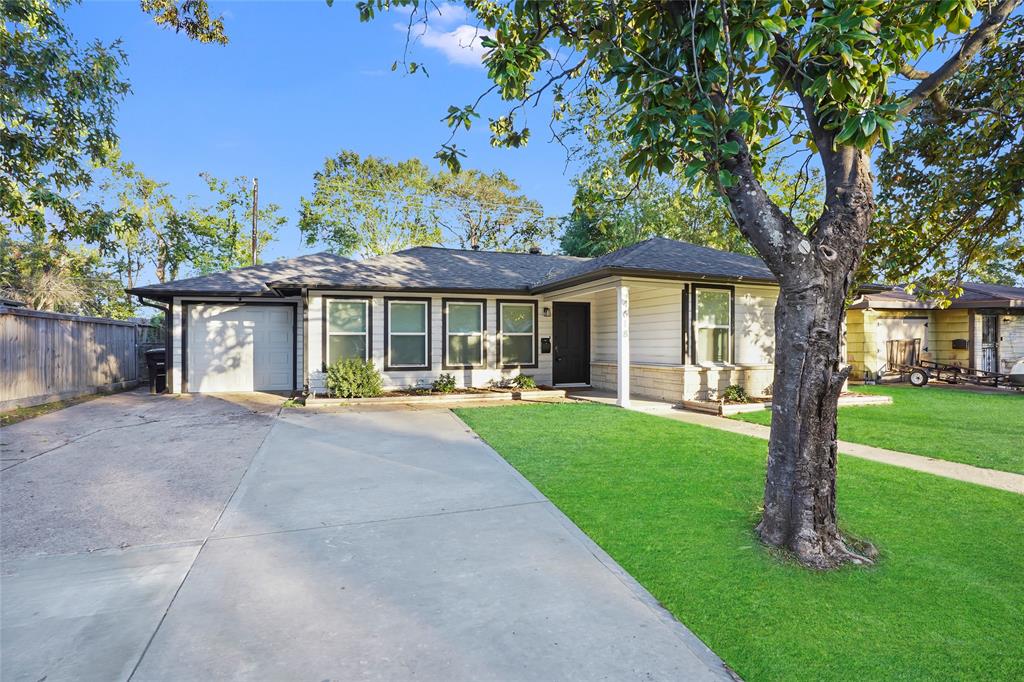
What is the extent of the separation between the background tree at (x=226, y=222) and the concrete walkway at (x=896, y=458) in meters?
22.0

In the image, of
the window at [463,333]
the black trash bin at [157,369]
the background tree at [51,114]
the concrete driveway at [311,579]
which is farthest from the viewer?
the black trash bin at [157,369]

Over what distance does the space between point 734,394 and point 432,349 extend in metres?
6.89

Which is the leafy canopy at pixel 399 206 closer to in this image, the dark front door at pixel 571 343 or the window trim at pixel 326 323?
the dark front door at pixel 571 343

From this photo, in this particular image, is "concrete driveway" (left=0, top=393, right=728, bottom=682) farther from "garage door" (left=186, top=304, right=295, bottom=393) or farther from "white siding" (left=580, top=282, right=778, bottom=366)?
"garage door" (left=186, top=304, right=295, bottom=393)

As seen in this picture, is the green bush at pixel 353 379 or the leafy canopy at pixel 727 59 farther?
the green bush at pixel 353 379

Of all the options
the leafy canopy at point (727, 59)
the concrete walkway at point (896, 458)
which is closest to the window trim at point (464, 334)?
the concrete walkway at point (896, 458)

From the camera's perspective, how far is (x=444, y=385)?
37.5ft

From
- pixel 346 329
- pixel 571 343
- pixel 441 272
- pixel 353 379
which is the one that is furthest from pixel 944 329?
pixel 346 329

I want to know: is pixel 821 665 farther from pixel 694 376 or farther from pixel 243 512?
pixel 694 376

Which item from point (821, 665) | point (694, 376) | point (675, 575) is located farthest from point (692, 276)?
point (821, 665)

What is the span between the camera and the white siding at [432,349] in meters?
11.0

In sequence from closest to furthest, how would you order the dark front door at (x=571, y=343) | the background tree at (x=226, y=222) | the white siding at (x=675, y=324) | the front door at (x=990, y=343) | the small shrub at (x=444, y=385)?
the white siding at (x=675, y=324) → the small shrub at (x=444, y=385) → the dark front door at (x=571, y=343) → the front door at (x=990, y=343) → the background tree at (x=226, y=222)

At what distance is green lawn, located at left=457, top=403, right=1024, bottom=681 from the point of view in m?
2.26

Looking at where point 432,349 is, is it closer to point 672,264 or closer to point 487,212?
point 672,264
